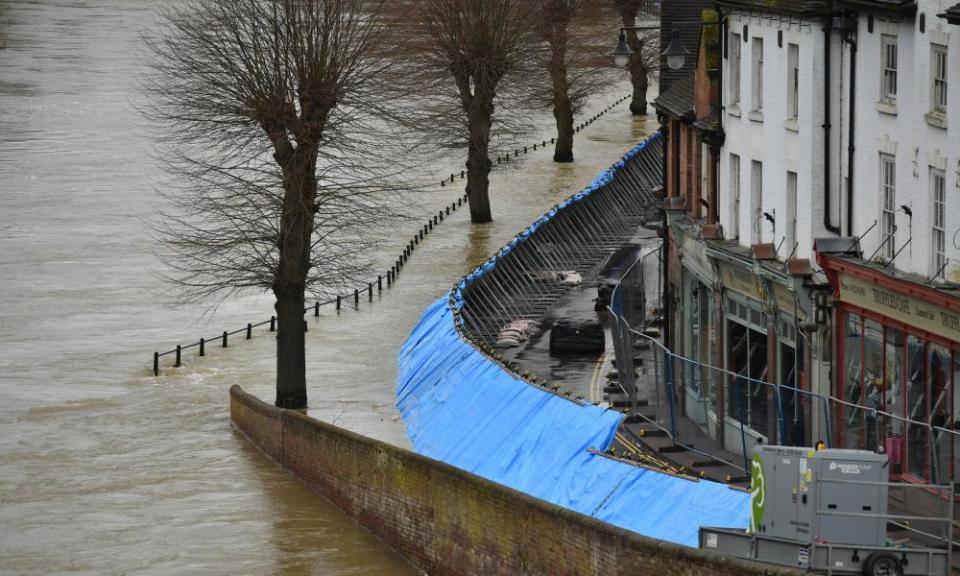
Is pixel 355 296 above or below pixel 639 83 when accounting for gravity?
above

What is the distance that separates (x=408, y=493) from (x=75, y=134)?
90.8m

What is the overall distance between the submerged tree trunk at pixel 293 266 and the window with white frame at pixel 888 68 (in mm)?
17695

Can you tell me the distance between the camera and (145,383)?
5172cm

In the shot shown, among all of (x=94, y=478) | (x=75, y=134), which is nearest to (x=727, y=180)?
(x=94, y=478)

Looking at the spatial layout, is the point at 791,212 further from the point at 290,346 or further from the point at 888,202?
the point at 290,346

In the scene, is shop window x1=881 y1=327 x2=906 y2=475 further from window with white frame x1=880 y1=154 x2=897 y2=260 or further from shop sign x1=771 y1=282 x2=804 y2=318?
shop sign x1=771 y1=282 x2=804 y2=318

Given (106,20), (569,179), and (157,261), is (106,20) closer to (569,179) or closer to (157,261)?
(569,179)

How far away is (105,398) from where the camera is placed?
163 ft

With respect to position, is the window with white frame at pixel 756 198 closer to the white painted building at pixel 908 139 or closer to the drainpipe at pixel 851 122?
the white painted building at pixel 908 139

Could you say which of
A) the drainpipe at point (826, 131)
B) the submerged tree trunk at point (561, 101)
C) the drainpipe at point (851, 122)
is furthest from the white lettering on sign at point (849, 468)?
the submerged tree trunk at point (561, 101)

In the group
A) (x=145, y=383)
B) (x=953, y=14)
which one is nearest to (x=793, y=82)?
(x=953, y=14)

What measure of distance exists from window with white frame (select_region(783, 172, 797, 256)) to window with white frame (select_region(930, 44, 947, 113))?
20.0ft

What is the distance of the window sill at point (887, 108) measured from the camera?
30.9m

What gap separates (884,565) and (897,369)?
923 centimetres
